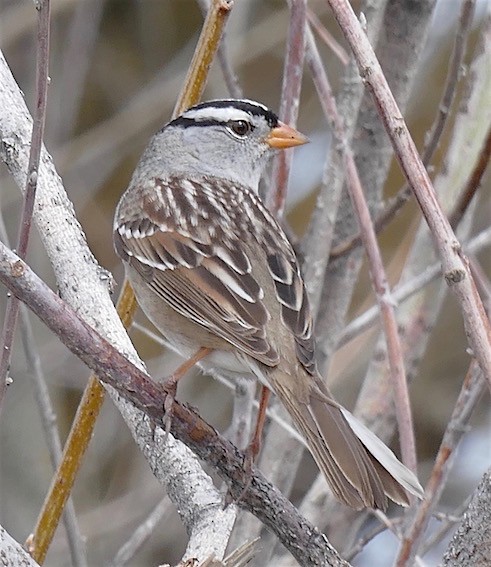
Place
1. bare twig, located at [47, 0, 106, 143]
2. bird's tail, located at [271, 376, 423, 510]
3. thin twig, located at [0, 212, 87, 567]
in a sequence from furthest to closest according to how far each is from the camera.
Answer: bare twig, located at [47, 0, 106, 143] < thin twig, located at [0, 212, 87, 567] < bird's tail, located at [271, 376, 423, 510]

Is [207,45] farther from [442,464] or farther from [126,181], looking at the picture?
[126,181]

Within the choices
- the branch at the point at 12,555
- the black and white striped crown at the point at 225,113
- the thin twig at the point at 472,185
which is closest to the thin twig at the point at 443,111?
the thin twig at the point at 472,185

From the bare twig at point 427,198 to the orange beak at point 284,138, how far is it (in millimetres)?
1338

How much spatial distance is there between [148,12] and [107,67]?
413mm

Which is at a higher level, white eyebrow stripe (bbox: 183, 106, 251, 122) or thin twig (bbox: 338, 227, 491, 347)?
white eyebrow stripe (bbox: 183, 106, 251, 122)

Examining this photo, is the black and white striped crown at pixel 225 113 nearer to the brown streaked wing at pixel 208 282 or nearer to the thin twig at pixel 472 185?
the brown streaked wing at pixel 208 282

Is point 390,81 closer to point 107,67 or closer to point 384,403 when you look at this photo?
point 384,403

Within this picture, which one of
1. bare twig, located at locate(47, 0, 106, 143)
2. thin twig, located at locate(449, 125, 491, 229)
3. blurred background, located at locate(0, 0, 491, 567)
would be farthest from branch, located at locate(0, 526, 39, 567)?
bare twig, located at locate(47, 0, 106, 143)

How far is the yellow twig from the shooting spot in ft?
8.57

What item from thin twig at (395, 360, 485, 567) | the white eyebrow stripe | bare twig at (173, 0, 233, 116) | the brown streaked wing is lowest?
thin twig at (395, 360, 485, 567)

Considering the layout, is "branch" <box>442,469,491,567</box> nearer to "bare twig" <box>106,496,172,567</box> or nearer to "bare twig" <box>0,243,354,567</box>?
"bare twig" <box>0,243,354,567</box>

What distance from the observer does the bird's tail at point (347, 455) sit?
234 centimetres

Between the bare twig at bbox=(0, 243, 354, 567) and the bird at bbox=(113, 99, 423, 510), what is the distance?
0.17 metres

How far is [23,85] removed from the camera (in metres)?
6.23
